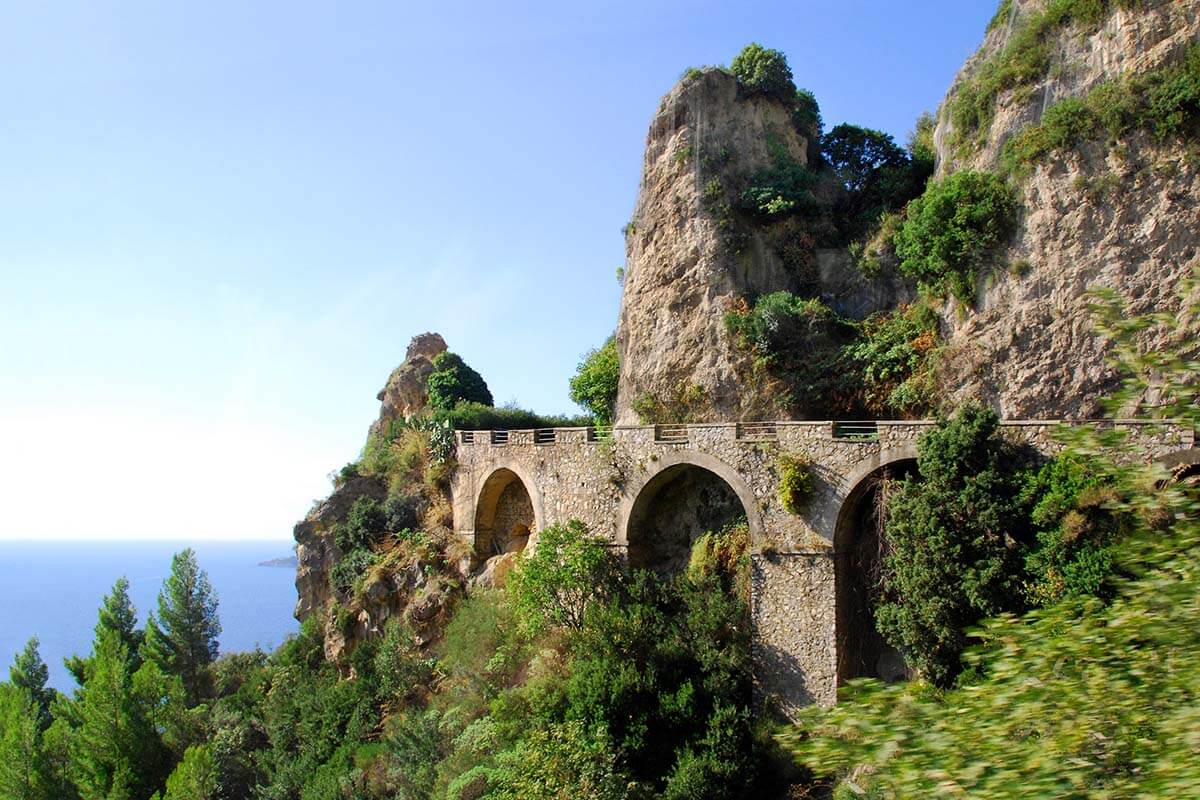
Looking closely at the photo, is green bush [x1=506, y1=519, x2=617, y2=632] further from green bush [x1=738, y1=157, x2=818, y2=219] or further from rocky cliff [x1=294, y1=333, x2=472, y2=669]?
green bush [x1=738, y1=157, x2=818, y2=219]

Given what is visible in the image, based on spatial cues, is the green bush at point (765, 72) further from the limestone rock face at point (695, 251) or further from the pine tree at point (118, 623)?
the pine tree at point (118, 623)

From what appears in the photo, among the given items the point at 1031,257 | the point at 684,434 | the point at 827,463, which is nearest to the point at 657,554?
the point at 684,434

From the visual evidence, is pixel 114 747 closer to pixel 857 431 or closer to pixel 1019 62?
pixel 857 431

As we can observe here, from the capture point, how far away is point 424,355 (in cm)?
3516

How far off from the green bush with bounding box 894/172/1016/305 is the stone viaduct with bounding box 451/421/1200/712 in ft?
13.3

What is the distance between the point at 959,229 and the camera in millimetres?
18953

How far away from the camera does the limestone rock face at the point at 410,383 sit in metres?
33.9

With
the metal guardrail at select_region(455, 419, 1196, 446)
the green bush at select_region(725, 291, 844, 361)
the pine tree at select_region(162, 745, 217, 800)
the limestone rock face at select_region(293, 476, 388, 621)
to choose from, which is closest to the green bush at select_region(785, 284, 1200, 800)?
the metal guardrail at select_region(455, 419, 1196, 446)

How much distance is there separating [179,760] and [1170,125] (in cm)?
3443

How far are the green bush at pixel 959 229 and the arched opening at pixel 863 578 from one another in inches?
197

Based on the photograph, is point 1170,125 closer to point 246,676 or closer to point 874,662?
point 874,662

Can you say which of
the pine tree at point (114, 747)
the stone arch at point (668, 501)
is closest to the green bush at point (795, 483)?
the stone arch at point (668, 501)

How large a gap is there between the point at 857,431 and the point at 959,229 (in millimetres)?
5315

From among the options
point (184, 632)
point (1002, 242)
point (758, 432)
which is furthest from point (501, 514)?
point (184, 632)
